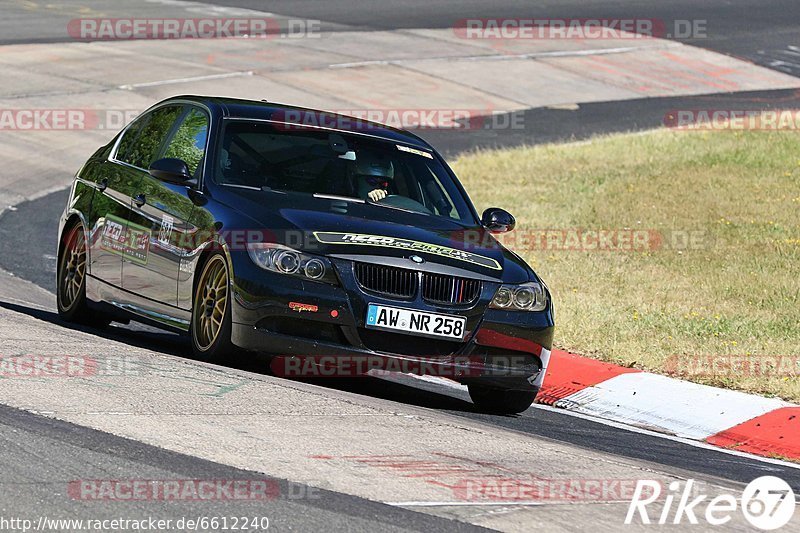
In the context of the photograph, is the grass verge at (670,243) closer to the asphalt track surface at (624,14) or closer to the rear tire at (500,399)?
the rear tire at (500,399)

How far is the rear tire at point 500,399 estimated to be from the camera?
878 centimetres

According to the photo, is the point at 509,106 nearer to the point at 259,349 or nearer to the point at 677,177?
the point at 677,177

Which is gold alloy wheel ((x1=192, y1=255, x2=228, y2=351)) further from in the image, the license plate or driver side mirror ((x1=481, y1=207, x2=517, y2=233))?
driver side mirror ((x1=481, y1=207, x2=517, y2=233))

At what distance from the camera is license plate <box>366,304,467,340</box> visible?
26.3 feet

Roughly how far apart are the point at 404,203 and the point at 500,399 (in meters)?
1.36

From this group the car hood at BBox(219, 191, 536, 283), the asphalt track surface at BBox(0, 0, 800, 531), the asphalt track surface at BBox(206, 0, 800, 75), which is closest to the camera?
the asphalt track surface at BBox(0, 0, 800, 531)

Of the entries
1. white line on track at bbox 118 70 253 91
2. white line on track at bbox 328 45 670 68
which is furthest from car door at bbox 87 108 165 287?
white line on track at bbox 328 45 670 68

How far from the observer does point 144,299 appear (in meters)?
9.18

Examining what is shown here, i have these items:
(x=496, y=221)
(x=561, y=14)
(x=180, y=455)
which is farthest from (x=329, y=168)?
(x=561, y=14)

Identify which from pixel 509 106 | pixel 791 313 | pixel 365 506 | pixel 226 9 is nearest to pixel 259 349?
pixel 365 506

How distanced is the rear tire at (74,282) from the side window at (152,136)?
64 centimetres

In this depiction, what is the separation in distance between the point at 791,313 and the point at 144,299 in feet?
17.7

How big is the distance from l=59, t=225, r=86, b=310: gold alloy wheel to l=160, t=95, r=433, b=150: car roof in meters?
1.23

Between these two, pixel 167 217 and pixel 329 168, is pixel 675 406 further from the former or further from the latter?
pixel 167 217
